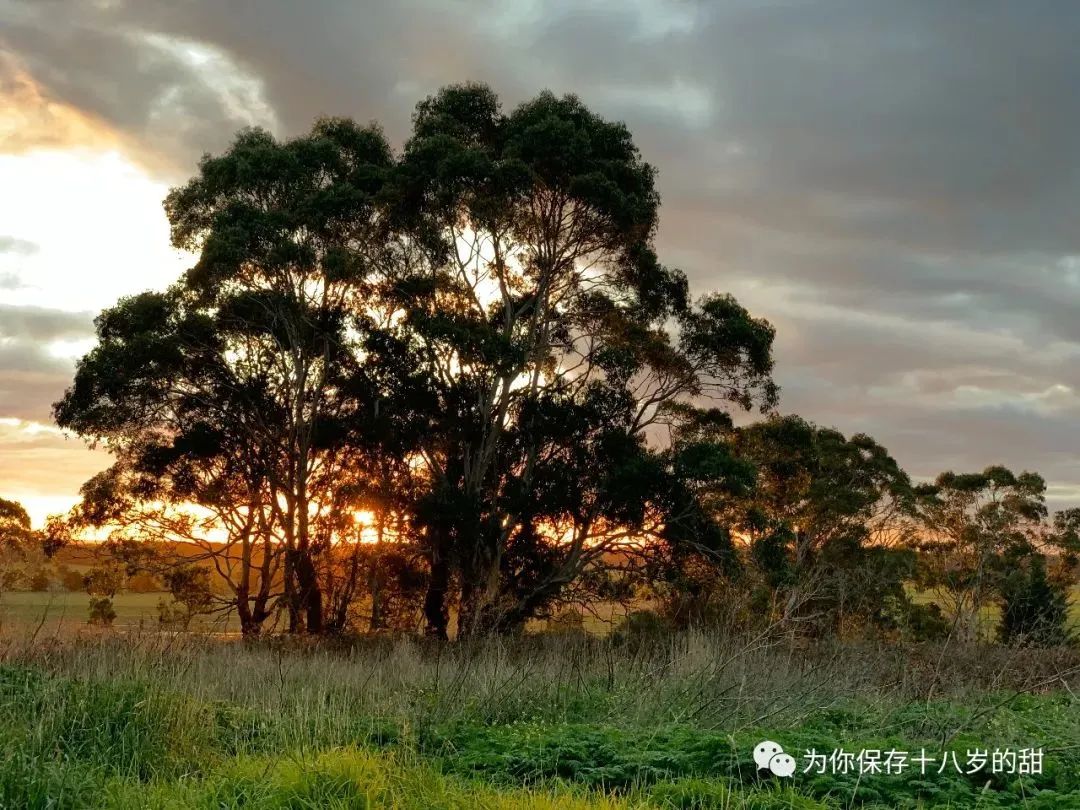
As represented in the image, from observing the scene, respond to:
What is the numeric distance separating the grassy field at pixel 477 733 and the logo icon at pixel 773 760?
0.29 ft

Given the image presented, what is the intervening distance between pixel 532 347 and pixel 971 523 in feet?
60.7

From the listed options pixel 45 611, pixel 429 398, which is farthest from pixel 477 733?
pixel 429 398

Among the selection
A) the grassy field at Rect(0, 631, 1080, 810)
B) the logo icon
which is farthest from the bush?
the logo icon

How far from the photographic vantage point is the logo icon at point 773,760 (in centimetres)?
619

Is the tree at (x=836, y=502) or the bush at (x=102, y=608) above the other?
the tree at (x=836, y=502)

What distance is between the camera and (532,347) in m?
21.1

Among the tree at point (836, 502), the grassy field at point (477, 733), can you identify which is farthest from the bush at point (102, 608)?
the tree at point (836, 502)

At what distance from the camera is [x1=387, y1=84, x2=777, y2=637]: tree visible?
798 inches

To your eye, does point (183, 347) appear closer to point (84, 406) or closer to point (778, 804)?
point (84, 406)

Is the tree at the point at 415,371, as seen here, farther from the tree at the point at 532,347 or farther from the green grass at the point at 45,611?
the green grass at the point at 45,611

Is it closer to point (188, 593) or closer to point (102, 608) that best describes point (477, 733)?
point (188, 593)

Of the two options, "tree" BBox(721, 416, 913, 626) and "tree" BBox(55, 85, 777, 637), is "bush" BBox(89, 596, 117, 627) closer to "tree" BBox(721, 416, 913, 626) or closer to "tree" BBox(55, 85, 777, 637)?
"tree" BBox(55, 85, 777, 637)

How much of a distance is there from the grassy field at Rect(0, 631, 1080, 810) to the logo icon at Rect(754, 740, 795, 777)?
0.09 m

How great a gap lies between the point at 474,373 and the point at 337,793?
16.0 metres
